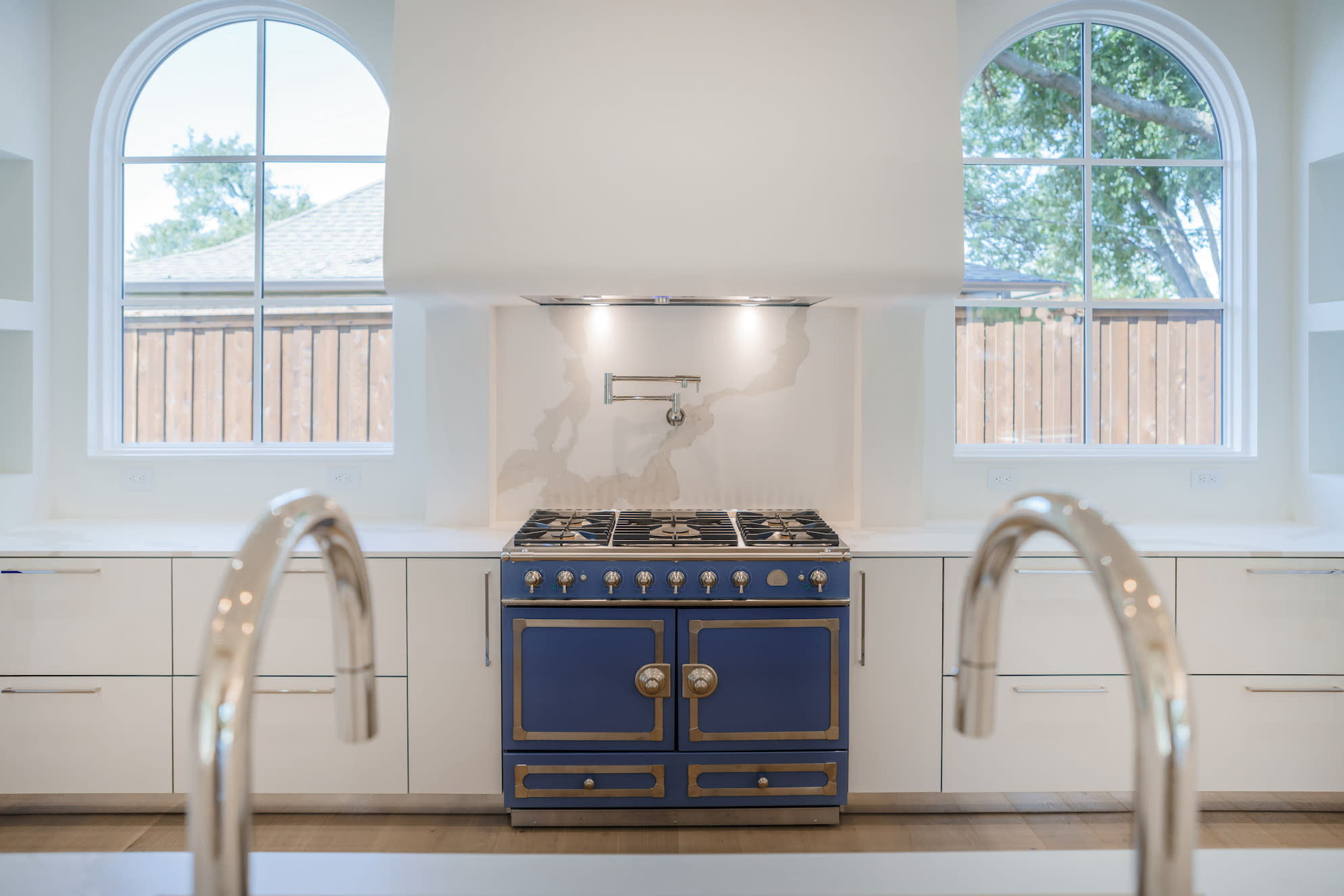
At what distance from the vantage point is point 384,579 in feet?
9.09

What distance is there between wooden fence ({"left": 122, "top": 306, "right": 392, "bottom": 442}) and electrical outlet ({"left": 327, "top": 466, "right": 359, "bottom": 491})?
14 cm

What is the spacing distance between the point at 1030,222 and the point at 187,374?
3.34m

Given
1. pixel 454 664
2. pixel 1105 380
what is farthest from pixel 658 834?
pixel 1105 380

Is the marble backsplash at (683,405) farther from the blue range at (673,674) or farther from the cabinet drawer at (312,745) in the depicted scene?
the cabinet drawer at (312,745)

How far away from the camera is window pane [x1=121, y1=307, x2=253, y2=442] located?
11.6 ft

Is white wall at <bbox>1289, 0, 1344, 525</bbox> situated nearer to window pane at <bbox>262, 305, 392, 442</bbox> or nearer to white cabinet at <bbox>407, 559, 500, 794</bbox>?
white cabinet at <bbox>407, 559, 500, 794</bbox>

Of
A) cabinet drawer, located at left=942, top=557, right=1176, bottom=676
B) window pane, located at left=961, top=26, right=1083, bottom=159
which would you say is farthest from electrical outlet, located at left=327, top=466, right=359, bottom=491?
window pane, located at left=961, top=26, right=1083, bottom=159

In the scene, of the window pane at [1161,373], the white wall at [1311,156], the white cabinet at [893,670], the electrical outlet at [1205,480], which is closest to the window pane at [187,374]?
the white cabinet at [893,670]

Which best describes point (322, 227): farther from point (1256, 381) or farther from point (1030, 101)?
point (1256, 381)

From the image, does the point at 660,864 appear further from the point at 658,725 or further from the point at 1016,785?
the point at 1016,785

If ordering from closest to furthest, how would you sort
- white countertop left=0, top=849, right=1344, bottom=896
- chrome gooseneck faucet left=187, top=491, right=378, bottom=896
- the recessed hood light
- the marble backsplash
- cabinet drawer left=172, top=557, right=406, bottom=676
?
1. chrome gooseneck faucet left=187, top=491, right=378, bottom=896
2. white countertop left=0, top=849, right=1344, bottom=896
3. cabinet drawer left=172, top=557, right=406, bottom=676
4. the recessed hood light
5. the marble backsplash

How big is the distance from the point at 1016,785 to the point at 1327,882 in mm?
2281

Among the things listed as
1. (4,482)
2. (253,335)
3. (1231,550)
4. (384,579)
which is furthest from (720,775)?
(4,482)

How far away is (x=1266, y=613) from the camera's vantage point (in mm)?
2777
